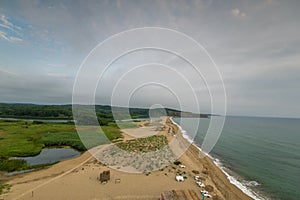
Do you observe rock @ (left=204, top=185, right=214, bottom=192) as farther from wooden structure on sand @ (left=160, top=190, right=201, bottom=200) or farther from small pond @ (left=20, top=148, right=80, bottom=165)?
small pond @ (left=20, top=148, right=80, bottom=165)

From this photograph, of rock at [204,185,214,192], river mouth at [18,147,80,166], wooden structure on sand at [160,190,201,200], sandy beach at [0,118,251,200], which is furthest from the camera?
river mouth at [18,147,80,166]

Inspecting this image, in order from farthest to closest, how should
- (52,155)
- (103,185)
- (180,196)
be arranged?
(52,155) < (103,185) < (180,196)

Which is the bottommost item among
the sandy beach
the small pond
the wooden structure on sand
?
the small pond

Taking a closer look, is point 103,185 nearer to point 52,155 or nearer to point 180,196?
point 180,196

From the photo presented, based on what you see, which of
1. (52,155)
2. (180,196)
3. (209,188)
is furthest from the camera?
(52,155)

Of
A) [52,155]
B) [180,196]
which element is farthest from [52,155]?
[180,196]

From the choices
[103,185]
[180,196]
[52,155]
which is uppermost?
[180,196]

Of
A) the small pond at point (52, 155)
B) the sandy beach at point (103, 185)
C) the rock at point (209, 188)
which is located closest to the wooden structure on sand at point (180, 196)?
the sandy beach at point (103, 185)

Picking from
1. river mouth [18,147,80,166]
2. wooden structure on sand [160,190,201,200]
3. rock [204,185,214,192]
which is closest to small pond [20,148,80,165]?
river mouth [18,147,80,166]

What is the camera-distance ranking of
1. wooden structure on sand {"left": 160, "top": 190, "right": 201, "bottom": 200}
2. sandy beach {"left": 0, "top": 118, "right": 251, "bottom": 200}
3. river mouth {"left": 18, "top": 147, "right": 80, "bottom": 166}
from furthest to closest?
1. river mouth {"left": 18, "top": 147, "right": 80, "bottom": 166}
2. sandy beach {"left": 0, "top": 118, "right": 251, "bottom": 200}
3. wooden structure on sand {"left": 160, "top": 190, "right": 201, "bottom": 200}

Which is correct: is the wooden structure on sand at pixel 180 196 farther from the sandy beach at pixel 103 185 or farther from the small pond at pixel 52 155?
the small pond at pixel 52 155
